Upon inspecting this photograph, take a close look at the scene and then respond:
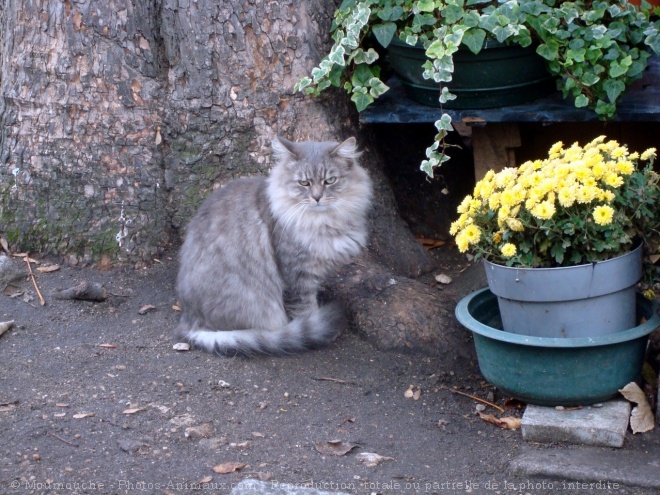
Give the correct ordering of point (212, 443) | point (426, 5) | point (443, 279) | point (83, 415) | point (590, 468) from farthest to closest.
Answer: point (443, 279), point (426, 5), point (83, 415), point (212, 443), point (590, 468)

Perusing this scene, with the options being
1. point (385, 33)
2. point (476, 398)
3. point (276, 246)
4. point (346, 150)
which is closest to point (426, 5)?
point (385, 33)

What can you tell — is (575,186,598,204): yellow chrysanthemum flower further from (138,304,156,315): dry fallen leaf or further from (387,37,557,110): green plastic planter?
(138,304,156,315): dry fallen leaf

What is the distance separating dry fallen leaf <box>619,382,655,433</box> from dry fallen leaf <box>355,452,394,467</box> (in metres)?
0.93

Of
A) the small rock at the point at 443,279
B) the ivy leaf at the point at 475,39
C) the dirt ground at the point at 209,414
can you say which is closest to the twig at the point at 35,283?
the dirt ground at the point at 209,414

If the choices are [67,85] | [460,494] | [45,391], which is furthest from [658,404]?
[67,85]

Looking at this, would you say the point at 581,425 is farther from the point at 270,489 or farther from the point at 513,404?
the point at 270,489

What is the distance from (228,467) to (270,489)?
29 cm

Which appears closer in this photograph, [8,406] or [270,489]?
[270,489]

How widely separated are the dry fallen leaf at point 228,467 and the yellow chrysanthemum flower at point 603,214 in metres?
1.52

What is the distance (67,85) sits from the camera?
4047mm

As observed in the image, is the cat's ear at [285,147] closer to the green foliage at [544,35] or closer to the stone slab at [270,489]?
the green foliage at [544,35]

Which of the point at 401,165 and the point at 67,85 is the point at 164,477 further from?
the point at 401,165

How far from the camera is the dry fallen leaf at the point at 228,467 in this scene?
2.84m

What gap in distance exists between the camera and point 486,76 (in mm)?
3771
